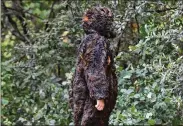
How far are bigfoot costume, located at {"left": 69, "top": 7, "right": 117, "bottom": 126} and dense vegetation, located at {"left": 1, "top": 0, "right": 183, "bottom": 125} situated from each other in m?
0.68

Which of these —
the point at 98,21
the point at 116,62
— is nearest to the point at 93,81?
the point at 98,21

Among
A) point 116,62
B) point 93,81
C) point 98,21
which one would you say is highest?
point 98,21

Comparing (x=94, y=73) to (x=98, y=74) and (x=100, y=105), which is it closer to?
(x=98, y=74)

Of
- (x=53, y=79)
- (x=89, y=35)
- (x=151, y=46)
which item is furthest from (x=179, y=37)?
(x=53, y=79)

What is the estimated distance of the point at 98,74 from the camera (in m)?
2.81

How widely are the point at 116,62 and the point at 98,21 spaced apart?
152 cm

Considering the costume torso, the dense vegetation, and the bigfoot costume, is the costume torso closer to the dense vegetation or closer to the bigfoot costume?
the bigfoot costume

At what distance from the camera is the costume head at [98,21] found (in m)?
2.90

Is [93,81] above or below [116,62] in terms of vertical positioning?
above

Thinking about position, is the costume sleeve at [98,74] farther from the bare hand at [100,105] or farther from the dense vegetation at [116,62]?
the dense vegetation at [116,62]

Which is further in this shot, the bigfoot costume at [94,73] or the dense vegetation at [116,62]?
the dense vegetation at [116,62]

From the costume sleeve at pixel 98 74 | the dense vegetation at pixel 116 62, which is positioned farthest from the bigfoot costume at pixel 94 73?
the dense vegetation at pixel 116 62

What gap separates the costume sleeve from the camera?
9.21 feet

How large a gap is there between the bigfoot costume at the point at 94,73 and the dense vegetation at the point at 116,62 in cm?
68
